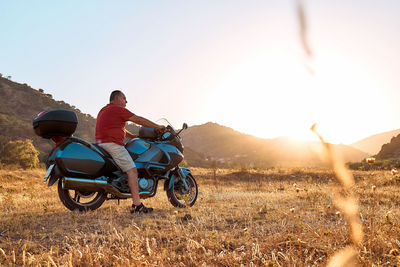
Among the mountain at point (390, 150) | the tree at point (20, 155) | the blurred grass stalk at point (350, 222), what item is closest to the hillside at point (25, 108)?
the tree at point (20, 155)

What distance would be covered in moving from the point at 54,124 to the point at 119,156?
122cm

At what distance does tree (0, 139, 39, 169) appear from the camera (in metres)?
24.5

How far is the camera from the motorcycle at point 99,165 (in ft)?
16.5

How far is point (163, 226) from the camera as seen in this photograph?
14.5ft

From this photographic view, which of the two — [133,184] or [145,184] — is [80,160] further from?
[145,184]

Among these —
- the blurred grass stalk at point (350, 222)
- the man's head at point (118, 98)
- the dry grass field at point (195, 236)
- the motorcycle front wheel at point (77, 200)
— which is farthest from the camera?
the man's head at point (118, 98)

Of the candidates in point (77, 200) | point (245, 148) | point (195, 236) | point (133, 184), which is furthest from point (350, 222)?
point (245, 148)

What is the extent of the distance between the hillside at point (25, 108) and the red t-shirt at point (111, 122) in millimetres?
43873

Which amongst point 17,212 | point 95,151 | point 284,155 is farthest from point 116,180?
point 284,155

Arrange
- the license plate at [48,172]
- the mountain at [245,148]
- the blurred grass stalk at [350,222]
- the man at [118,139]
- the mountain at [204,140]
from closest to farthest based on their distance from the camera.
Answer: the blurred grass stalk at [350,222] < the license plate at [48,172] < the man at [118,139] < the mountain at [204,140] < the mountain at [245,148]

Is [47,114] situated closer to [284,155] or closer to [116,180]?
[116,180]

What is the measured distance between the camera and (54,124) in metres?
4.99

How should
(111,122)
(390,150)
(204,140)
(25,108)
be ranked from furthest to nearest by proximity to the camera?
(204,140) → (25,108) → (390,150) → (111,122)

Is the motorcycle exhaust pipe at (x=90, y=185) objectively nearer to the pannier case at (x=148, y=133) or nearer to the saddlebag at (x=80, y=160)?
the saddlebag at (x=80, y=160)
